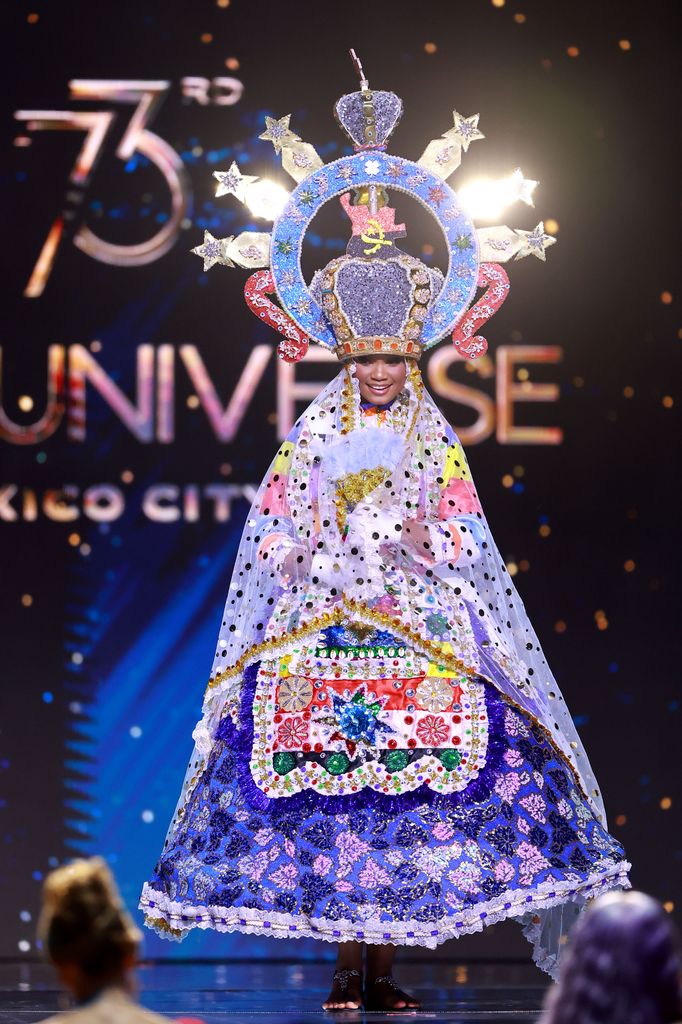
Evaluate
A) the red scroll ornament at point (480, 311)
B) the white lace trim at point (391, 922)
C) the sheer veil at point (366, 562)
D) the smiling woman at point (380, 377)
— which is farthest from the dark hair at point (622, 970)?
the red scroll ornament at point (480, 311)

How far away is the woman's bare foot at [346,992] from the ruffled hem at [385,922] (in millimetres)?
224

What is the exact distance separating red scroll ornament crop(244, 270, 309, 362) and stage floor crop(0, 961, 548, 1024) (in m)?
1.86

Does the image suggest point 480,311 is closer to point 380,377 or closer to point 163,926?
point 380,377

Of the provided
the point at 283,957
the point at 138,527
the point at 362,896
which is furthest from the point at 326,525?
the point at 283,957

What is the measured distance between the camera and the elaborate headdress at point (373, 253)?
16.2 feet

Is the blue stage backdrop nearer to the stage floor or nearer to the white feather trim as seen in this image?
the stage floor

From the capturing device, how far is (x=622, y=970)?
2.10m

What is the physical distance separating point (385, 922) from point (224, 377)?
2.81m

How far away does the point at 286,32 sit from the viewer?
6.67 m

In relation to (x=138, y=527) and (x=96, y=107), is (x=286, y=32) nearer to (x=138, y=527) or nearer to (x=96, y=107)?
(x=96, y=107)

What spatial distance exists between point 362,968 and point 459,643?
905 millimetres

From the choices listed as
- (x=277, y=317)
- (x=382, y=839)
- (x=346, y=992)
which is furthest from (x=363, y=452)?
(x=346, y=992)

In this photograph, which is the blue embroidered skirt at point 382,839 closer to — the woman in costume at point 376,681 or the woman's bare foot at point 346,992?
the woman in costume at point 376,681

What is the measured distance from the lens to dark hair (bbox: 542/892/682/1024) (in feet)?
6.88
